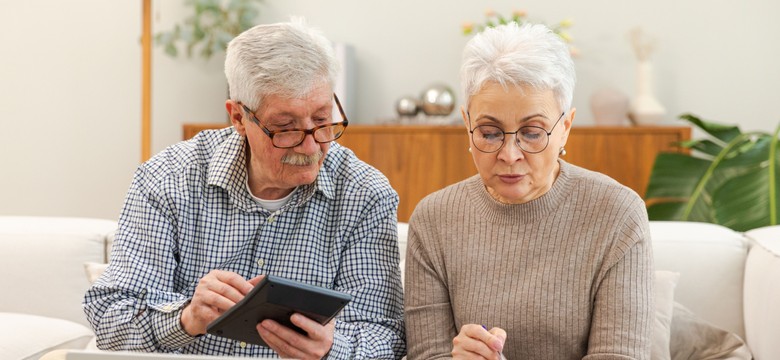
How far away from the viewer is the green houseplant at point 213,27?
4.44m

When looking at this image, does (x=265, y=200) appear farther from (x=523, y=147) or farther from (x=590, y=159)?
(x=590, y=159)

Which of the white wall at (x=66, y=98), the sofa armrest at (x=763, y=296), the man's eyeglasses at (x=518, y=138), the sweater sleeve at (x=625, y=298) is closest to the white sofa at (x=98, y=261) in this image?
the sofa armrest at (x=763, y=296)

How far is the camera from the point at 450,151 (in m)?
4.10

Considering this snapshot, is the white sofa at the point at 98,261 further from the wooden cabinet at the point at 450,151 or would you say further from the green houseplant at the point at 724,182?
the wooden cabinet at the point at 450,151

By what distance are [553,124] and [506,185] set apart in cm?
14

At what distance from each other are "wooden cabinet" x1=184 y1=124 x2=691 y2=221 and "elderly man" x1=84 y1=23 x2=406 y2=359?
7.09ft

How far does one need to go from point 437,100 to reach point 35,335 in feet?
7.93

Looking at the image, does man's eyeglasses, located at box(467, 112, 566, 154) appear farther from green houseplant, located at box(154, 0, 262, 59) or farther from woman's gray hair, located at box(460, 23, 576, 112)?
green houseplant, located at box(154, 0, 262, 59)

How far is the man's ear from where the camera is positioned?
1.80 metres

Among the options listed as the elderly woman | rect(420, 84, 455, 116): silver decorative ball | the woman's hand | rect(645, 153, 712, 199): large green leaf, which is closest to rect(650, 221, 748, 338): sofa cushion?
the elderly woman

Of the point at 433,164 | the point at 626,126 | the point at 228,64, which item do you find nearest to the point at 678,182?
the point at 626,126

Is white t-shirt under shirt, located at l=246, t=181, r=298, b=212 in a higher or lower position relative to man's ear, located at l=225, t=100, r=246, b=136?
lower

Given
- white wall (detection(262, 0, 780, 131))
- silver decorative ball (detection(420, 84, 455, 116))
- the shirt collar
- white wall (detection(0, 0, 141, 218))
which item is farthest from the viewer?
white wall (detection(0, 0, 141, 218))

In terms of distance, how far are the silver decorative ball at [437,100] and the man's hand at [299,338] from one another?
2707mm
